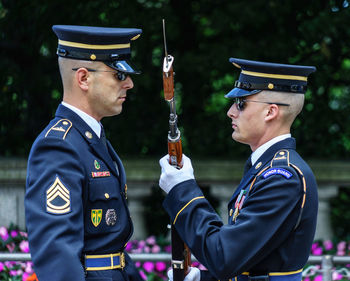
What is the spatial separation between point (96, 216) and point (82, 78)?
0.65 meters

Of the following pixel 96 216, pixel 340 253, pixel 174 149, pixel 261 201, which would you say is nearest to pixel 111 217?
pixel 96 216

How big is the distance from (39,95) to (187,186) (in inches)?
185

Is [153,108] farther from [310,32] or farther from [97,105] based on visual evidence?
[97,105]

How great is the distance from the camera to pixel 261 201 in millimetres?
3162

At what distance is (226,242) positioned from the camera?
3.17 meters

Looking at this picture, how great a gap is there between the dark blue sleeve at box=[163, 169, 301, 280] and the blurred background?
3.84 metres

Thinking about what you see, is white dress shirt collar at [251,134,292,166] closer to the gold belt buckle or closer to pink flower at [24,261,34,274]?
the gold belt buckle

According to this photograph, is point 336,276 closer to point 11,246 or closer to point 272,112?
point 272,112

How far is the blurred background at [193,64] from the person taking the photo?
288 inches

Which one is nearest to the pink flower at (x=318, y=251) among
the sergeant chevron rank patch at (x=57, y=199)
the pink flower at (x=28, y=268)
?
the pink flower at (x=28, y=268)

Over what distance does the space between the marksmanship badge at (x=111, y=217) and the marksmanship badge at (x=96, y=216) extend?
0.13ft

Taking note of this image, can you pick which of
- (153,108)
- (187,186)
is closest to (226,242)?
(187,186)

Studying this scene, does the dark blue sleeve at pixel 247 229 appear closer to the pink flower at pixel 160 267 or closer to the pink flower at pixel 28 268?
the pink flower at pixel 160 267

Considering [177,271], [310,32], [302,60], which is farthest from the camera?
[302,60]
